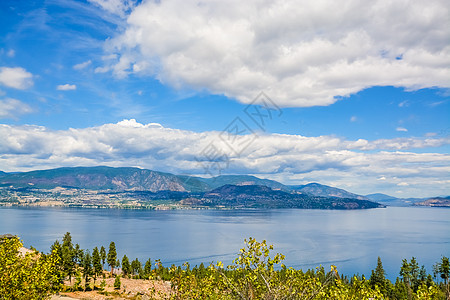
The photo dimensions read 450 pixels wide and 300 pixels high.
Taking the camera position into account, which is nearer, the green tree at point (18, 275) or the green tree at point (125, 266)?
the green tree at point (18, 275)

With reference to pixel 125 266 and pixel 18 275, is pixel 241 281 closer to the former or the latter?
pixel 18 275

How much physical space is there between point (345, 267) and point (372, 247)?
2189 inches

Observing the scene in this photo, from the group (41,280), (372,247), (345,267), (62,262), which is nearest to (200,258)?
(345,267)

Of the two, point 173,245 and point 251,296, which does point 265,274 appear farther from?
point 173,245

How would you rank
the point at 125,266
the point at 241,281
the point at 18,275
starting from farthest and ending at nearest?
the point at 125,266 → the point at 18,275 → the point at 241,281

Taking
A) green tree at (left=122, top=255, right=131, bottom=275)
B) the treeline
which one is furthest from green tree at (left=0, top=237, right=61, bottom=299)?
green tree at (left=122, top=255, right=131, bottom=275)

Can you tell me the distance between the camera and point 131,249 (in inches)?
6270

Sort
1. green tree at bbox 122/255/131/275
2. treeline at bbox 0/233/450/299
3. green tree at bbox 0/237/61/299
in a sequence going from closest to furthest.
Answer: treeline at bbox 0/233/450/299 < green tree at bbox 0/237/61/299 < green tree at bbox 122/255/131/275

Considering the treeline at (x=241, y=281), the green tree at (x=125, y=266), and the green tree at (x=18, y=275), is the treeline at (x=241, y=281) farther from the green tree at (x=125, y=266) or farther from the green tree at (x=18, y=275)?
the green tree at (x=125, y=266)

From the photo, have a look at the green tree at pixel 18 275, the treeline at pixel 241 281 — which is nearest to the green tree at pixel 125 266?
the treeline at pixel 241 281

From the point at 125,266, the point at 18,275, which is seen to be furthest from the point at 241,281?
the point at 125,266

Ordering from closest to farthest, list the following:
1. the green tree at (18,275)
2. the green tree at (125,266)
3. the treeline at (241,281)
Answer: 1. the treeline at (241,281)
2. the green tree at (18,275)
3. the green tree at (125,266)

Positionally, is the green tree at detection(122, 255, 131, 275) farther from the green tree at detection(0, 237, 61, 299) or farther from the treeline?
the green tree at detection(0, 237, 61, 299)

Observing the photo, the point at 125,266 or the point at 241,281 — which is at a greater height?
the point at 241,281
